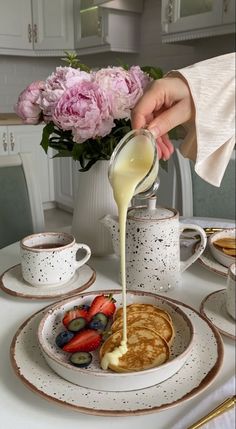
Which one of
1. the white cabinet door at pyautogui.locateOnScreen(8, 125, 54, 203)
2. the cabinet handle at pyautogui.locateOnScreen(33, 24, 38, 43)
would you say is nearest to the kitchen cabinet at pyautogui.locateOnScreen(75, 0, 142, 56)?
the cabinet handle at pyautogui.locateOnScreen(33, 24, 38, 43)

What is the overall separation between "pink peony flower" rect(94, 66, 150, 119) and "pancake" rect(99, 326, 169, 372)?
0.40 metres

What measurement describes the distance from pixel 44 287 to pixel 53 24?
3.26 metres

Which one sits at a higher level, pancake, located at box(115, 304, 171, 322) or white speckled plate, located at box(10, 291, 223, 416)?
pancake, located at box(115, 304, 171, 322)

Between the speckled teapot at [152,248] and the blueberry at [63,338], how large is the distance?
20 cm

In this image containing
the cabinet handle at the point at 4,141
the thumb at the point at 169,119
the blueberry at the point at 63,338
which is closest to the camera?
the blueberry at the point at 63,338

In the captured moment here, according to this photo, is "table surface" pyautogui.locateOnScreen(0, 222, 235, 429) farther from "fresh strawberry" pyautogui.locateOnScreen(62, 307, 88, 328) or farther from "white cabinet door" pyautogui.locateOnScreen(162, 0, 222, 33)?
"white cabinet door" pyautogui.locateOnScreen(162, 0, 222, 33)

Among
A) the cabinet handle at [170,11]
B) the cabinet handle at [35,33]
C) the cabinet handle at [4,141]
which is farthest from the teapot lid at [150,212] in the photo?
the cabinet handle at [35,33]

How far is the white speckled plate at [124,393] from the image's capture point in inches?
16.9

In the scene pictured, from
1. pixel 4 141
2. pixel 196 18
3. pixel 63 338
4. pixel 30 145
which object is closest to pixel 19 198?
pixel 63 338

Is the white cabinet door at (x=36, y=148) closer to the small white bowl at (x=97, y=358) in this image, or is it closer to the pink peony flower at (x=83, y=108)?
the pink peony flower at (x=83, y=108)

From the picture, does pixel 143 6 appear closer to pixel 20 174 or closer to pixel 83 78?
pixel 20 174

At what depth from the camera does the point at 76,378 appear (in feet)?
1.51

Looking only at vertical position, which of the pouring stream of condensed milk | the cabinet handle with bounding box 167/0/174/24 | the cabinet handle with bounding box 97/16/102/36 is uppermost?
the cabinet handle with bounding box 97/16/102/36

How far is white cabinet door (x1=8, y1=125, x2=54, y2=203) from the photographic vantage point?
3.33 m
